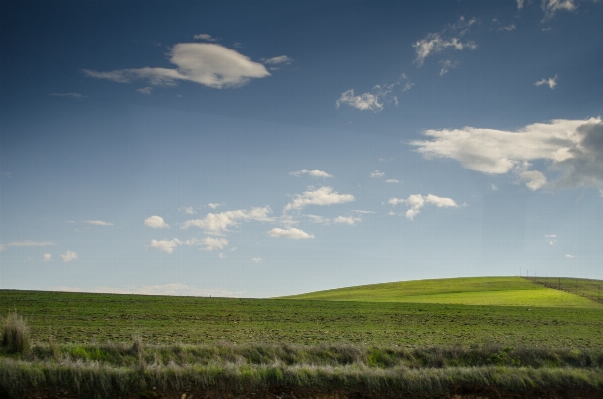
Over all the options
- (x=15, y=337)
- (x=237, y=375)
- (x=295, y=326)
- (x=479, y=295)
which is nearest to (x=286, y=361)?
(x=237, y=375)

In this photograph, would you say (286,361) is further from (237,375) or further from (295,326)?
(295,326)

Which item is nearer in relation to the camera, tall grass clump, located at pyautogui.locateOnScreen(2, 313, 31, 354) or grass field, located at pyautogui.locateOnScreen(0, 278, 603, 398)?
grass field, located at pyautogui.locateOnScreen(0, 278, 603, 398)

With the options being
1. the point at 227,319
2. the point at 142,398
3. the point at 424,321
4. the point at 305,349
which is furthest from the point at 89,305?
the point at 142,398

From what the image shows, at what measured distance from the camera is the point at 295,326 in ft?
95.5

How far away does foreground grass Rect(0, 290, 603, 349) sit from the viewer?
2225 centimetres

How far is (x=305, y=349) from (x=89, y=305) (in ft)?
96.5

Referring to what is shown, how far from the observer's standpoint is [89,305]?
3931cm

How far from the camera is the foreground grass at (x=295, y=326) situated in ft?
73.0

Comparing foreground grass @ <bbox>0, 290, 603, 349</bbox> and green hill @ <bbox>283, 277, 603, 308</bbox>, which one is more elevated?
foreground grass @ <bbox>0, 290, 603, 349</bbox>

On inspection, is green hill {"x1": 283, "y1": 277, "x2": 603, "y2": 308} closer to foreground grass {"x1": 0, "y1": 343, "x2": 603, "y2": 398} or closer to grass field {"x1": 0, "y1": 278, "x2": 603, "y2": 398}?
grass field {"x1": 0, "y1": 278, "x2": 603, "y2": 398}

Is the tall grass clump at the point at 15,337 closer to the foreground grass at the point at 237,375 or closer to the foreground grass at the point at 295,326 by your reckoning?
the foreground grass at the point at 237,375

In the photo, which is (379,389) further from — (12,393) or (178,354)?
(12,393)

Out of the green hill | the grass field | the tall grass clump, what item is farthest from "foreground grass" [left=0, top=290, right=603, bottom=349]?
the green hill

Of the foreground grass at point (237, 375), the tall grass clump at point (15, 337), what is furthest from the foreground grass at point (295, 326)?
the foreground grass at point (237, 375)
